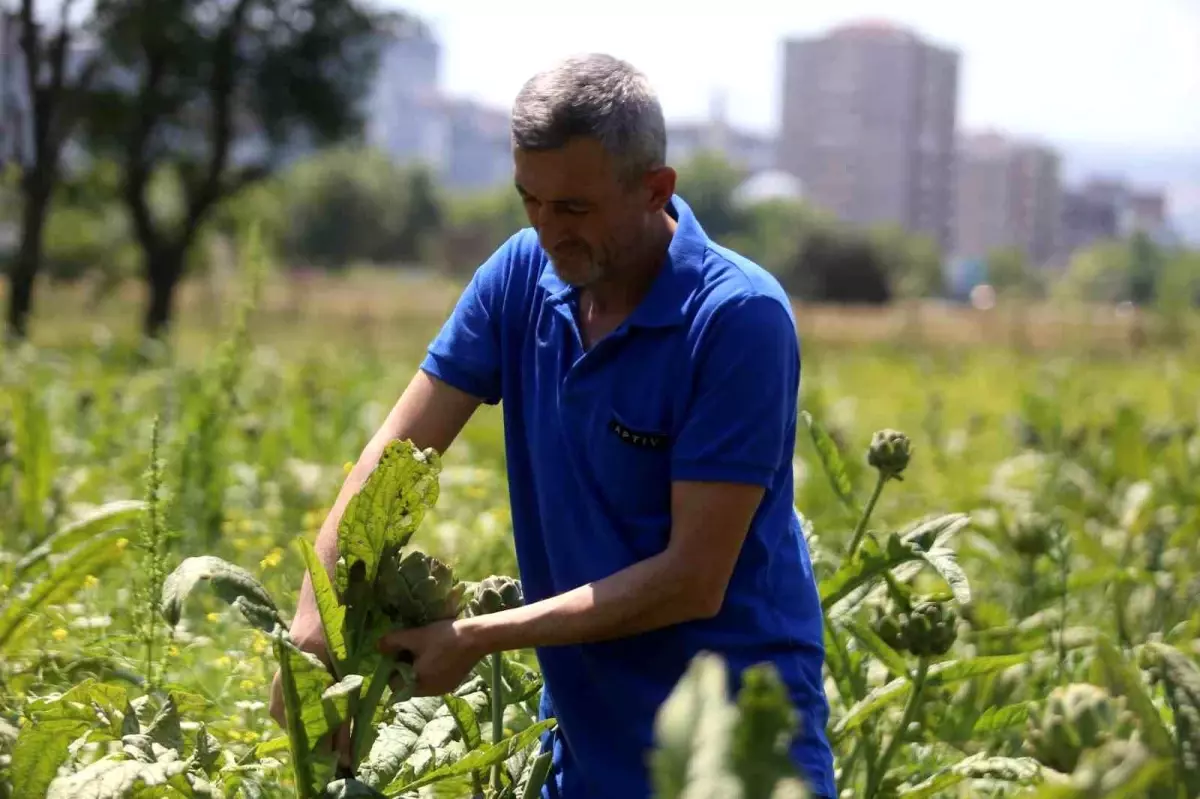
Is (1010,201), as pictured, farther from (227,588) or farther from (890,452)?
(227,588)

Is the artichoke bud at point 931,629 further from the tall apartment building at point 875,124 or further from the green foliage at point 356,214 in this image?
the tall apartment building at point 875,124

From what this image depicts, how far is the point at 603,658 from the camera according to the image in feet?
6.96

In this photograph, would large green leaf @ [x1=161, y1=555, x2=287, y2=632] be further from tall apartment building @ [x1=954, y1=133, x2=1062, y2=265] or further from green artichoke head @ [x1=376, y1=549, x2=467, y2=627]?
tall apartment building @ [x1=954, y1=133, x2=1062, y2=265]

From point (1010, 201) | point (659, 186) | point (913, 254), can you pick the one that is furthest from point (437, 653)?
point (1010, 201)

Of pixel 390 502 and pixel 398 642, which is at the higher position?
pixel 390 502

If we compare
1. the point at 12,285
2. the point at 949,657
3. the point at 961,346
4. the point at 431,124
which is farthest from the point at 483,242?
the point at 431,124

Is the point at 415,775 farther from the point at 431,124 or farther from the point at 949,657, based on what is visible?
the point at 431,124

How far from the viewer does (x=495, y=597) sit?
84.6 inches

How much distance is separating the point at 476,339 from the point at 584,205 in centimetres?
36

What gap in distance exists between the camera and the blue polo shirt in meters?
1.97

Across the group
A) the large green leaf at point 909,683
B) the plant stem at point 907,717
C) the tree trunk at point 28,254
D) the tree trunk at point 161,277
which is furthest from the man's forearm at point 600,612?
the tree trunk at point 161,277

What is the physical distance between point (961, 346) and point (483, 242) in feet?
197

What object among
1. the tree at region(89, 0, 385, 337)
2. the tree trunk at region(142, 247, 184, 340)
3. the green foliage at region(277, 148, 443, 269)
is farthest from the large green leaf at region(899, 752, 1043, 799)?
the green foliage at region(277, 148, 443, 269)

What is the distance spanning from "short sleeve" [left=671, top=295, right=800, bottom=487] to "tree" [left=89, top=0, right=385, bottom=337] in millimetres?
17720
